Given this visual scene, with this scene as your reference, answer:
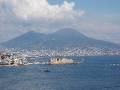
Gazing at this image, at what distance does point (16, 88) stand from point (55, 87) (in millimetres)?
12184

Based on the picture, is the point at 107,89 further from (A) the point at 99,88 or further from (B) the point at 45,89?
(B) the point at 45,89

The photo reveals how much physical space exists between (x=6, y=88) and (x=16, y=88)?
2.97 m

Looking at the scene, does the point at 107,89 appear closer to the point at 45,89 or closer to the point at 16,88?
the point at 45,89

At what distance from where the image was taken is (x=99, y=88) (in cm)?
12219

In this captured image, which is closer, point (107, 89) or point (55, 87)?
point (107, 89)

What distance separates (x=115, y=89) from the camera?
119312 mm

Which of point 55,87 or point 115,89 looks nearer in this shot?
point 115,89

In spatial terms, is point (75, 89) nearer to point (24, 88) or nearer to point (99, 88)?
point (99, 88)

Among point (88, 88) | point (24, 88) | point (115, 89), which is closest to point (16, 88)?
point (24, 88)

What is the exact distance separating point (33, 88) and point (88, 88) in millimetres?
16307

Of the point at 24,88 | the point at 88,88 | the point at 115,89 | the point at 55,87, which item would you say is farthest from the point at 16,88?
the point at 115,89

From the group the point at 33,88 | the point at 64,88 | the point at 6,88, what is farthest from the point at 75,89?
the point at 6,88

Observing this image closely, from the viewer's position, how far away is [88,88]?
123375mm

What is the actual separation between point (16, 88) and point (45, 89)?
29.5 ft
